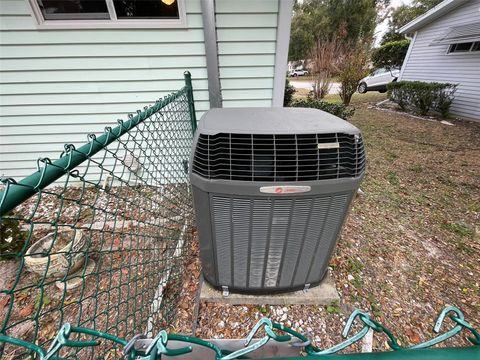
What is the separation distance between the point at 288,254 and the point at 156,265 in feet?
3.64

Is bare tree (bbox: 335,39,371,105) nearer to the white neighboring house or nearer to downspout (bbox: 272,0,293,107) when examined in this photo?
the white neighboring house

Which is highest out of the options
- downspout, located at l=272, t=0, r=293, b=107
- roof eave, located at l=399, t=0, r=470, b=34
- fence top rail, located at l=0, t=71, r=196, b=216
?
roof eave, located at l=399, t=0, r=470, b=34

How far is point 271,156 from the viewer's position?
97 cm

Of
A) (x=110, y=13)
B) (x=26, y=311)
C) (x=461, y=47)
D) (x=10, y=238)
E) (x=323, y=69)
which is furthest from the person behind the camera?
(x=323, y=69)

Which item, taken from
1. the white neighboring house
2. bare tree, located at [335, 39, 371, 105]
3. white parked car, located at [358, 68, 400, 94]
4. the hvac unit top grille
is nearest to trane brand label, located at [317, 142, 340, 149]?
the hvac unit top grille

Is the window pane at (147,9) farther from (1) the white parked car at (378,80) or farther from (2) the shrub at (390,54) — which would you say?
(2) the shrub at (390,54)

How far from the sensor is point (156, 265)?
1.74 meters

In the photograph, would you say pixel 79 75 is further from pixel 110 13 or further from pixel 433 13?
pixel 433 13

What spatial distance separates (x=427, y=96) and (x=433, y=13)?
287 centimetres

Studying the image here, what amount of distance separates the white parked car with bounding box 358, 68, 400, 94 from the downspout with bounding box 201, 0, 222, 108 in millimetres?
12345

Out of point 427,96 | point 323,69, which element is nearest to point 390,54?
point 427,96

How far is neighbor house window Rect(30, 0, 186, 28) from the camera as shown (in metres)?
2.23

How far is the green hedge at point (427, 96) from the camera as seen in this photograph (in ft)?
21.9

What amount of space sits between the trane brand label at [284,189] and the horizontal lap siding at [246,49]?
199 cm
